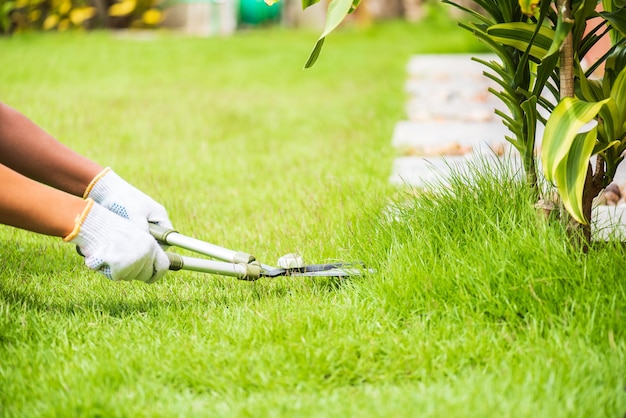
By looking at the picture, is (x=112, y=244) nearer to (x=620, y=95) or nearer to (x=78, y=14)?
(x=620, y=95)

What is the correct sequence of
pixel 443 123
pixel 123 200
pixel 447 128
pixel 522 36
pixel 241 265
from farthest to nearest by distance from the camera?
pixel 443 123 < pixel 447 128 < pixel 123 200 < pixel 241 265 < pixel 522 36

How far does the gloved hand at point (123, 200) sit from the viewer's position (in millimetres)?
1778

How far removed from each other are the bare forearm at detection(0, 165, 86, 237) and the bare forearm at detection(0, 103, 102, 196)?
336 mm

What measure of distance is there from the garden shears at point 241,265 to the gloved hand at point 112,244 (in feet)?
0.50

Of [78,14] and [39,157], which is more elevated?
[39,157]

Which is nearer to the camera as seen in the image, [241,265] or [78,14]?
[241,265]

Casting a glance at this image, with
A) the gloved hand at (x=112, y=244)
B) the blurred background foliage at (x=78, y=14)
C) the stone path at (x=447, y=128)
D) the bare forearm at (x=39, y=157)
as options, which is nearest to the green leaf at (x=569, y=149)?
the stone path at (x=447, y=128)

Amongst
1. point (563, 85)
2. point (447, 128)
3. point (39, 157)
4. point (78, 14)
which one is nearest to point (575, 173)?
point (563, 85)

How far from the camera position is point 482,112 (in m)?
3.82

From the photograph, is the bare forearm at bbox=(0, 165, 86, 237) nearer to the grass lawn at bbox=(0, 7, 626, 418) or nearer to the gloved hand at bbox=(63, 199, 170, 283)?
the gloved hand at bbox=(63, 199, 170, 283)

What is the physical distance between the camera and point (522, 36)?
4.96 feet

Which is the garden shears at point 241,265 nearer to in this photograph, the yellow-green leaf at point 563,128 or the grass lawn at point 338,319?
the grass lawn at point 338,319

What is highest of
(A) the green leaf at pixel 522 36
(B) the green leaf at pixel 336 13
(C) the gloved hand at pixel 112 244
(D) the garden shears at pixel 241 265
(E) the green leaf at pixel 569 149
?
(B) the green leaf at pixel 336 13

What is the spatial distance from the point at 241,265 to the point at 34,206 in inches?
18.4
